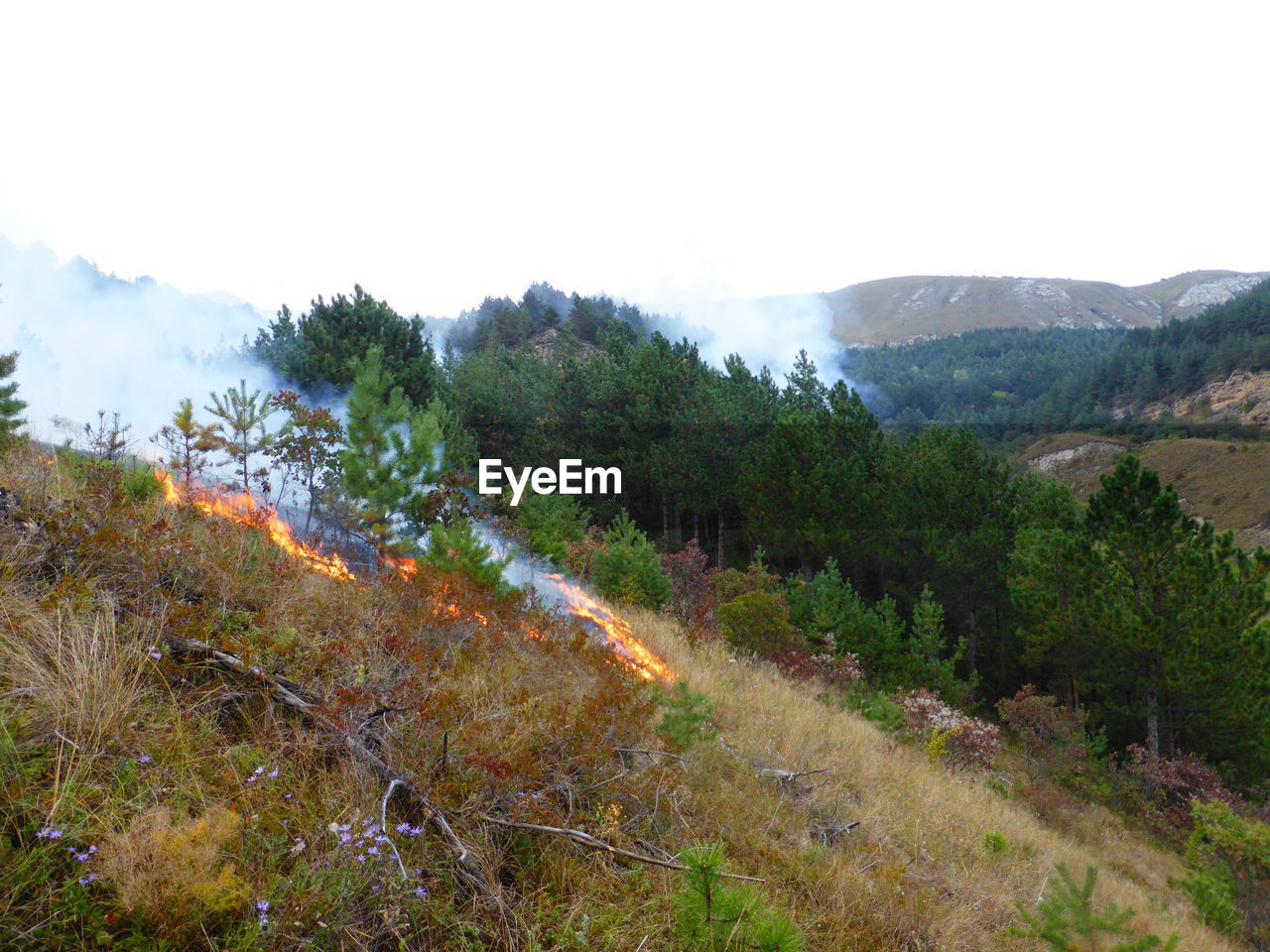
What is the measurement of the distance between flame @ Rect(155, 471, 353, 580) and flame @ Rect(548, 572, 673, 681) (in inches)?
100

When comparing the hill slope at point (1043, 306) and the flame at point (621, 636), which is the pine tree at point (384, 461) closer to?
the flame at point (621, 636)

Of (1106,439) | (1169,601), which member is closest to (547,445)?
(1169,601)

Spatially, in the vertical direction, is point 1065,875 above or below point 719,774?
above

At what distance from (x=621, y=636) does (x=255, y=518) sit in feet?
13.1

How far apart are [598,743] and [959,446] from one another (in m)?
20.9

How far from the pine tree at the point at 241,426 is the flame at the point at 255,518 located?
3.33 metres

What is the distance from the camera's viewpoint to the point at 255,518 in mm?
5555

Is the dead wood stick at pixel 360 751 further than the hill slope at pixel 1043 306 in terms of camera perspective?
No

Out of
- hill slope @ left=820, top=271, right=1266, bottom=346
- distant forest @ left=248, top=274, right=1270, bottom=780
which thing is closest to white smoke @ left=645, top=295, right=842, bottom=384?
hill slope @ left=820, top=271, right=1266, bottom=346

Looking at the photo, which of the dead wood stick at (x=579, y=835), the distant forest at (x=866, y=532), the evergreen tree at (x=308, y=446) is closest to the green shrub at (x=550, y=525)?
the distant forest at (x=866, y=532)

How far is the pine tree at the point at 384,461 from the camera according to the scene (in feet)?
29.0

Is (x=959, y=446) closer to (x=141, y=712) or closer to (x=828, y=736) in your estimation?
(x=828, y=736)

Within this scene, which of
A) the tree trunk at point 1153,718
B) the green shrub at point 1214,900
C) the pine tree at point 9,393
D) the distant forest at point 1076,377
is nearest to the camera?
the green shrub at point 1214,900

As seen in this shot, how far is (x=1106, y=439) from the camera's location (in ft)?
190
